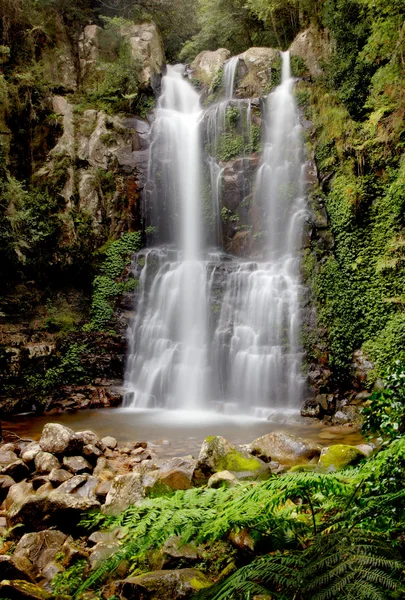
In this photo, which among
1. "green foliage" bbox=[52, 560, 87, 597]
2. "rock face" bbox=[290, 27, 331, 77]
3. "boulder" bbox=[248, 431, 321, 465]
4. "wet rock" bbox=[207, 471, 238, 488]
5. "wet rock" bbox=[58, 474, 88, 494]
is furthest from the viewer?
"rock face" bbox=[290, 27, 331, 77]

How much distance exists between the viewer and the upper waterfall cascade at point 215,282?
1203 centimetres

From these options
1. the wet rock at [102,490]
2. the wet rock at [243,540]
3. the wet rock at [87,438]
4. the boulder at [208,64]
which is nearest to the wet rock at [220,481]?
the wet rock at [243,540]

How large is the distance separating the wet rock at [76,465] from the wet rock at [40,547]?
2.00 meters

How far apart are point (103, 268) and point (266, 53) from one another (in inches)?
535

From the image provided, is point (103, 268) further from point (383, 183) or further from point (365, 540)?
point (365, 540)

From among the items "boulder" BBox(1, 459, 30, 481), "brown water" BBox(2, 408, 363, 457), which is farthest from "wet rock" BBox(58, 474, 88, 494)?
"brown water" BBox(2, 408, 363, 457)

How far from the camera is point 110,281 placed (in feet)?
50.1

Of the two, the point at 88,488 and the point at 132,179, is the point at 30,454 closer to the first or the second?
the point at 88,488

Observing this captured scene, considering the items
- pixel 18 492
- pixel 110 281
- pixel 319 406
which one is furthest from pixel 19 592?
pixel 110 281

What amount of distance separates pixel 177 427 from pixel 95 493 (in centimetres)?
490

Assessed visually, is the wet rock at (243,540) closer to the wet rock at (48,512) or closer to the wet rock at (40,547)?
the wet rock at (40,547)

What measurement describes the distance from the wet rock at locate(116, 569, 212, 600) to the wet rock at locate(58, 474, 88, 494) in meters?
2.77

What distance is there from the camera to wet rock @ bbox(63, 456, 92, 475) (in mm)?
6039

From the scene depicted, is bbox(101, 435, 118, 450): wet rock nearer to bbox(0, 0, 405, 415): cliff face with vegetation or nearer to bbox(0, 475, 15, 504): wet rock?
bbox(0, 475, 15, 504): wet rock
